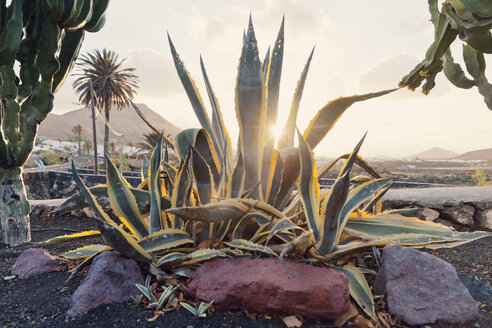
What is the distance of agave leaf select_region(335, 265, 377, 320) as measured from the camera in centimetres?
136

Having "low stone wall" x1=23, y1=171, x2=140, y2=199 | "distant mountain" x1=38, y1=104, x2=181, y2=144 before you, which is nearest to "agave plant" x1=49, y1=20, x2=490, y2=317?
"low stone wall" x1=23, y1=171, x2=140, y2=199

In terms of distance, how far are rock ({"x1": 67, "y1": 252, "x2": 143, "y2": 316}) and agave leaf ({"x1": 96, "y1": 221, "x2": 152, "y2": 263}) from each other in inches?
2.2

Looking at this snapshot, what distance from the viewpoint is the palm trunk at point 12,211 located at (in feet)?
10.4

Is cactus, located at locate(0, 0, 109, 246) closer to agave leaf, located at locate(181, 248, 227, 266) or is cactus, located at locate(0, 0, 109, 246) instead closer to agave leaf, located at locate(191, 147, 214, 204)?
agave leaf, located at locate(191, 147, 214, 204)

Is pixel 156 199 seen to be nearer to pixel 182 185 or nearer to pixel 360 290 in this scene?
pixel 182 185

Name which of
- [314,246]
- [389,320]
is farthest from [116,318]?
[389,320]

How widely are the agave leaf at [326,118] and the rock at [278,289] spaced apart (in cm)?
77

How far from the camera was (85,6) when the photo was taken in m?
3.36

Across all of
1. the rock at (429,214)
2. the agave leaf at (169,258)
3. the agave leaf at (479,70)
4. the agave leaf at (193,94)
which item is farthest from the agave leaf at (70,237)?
the agave leaf at (479,70)

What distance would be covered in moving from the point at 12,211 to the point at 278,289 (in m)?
3.01

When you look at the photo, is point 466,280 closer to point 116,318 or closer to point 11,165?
point 116,318

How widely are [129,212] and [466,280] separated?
5.78 feet

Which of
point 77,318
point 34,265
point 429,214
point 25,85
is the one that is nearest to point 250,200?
point 77,318

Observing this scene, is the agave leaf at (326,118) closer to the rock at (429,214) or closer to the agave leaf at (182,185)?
the agave leaf at (182,185)
